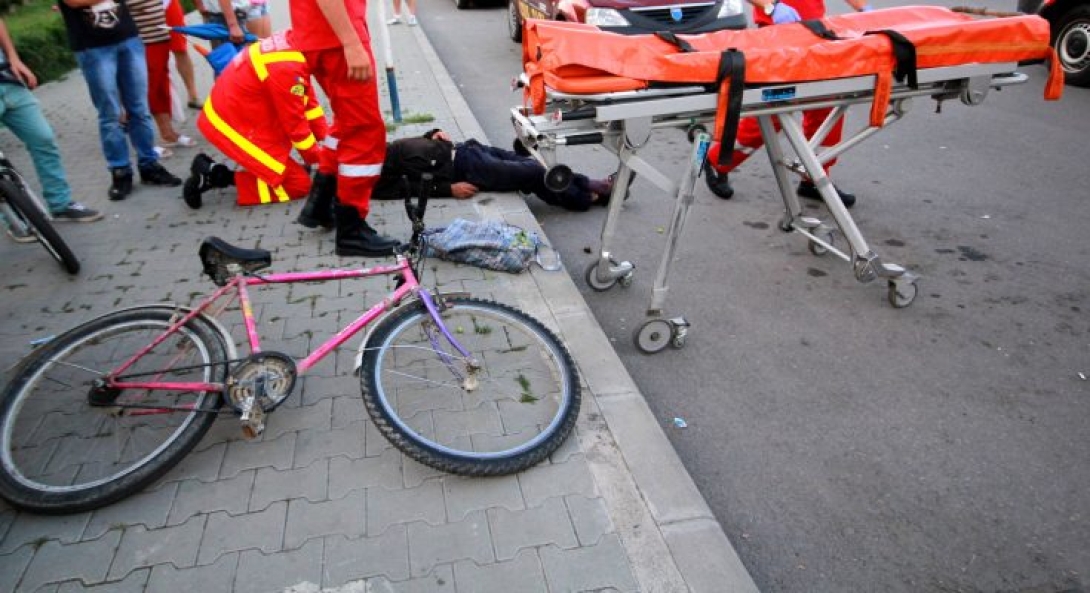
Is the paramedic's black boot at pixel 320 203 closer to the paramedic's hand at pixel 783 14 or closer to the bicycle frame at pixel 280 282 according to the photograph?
the bicycle frame at pixel 280 282

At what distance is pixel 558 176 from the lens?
312cm

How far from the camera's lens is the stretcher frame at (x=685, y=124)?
9.68 ft

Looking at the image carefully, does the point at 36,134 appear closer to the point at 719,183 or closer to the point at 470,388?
the point at 470,388

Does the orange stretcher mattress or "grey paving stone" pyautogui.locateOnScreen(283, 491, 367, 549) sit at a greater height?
the orange stretcher mattress

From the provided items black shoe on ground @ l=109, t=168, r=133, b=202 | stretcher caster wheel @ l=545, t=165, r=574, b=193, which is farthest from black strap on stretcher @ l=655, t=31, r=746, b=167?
black shoe on ground @ l=109, t=168, r=133, b=202

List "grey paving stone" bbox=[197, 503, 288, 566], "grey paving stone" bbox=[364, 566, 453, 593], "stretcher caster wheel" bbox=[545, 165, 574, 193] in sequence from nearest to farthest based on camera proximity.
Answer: "grey paving stone" bbox=[364, 566, 453, 593]
"grey paving stone" bbox=[197, 503, 288, 566]
"stretcher caster wheel" bbox=[545, 165, 574, 193]

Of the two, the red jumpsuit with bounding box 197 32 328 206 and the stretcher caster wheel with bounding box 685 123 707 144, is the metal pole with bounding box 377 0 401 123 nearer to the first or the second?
the red jumpsuit with bounding box 197 32 328 206

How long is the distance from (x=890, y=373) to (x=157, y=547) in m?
3.19

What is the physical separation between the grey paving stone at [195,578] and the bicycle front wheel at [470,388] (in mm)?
636

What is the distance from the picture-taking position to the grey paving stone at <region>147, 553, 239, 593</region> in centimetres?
207

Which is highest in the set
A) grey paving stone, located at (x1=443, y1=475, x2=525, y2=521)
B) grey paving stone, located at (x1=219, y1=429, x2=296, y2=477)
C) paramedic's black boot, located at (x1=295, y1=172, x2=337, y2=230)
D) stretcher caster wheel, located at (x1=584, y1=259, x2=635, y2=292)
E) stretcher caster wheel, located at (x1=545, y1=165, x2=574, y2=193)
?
stretcher caster wheel, located at (x1=545, y1=165, x2=574, y2=193)

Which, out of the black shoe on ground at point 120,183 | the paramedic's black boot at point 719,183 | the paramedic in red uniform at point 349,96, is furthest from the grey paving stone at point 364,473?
the black shoe on ground at point 120,183

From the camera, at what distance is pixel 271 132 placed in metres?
4.83

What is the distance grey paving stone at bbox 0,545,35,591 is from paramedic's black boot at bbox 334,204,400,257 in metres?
2.02
